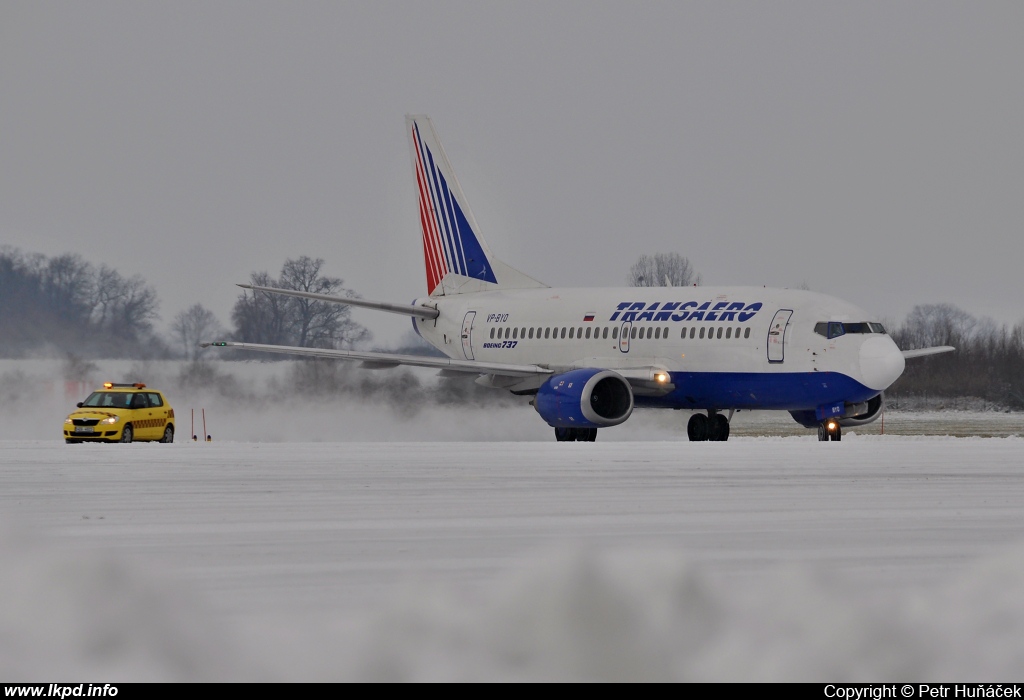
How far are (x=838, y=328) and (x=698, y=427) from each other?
5.31 meters

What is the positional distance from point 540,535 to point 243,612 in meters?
4.31

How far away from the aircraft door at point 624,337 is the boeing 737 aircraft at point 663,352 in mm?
24

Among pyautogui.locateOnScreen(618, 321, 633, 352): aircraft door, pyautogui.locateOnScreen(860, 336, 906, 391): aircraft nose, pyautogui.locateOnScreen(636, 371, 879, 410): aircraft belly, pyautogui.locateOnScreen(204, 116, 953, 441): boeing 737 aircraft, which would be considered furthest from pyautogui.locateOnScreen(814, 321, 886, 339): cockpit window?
pyautogui.locateOnScreen(618, 321, 633, 352): aircraft door

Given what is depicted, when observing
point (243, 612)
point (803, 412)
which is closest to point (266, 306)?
point (803, 412)

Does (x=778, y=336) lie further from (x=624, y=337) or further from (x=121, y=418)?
(x=121, y=418)

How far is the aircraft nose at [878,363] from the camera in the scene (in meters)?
31.8

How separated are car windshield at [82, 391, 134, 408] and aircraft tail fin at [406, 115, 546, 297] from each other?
39.6 feet

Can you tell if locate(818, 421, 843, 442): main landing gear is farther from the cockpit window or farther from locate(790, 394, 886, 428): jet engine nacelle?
the cockpit window

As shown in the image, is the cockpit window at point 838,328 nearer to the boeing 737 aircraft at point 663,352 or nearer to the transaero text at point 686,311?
the boeing 737 aircraft at point 663,352

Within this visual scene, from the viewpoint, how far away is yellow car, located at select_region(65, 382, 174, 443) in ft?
105

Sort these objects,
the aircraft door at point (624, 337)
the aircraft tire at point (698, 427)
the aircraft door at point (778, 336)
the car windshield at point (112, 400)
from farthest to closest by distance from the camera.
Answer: the aircraft tire at point (698, 427) → the aircraft door at point (624, 337) → the car windshield at point (112, 400) → the aircraft door at point (778, 336)

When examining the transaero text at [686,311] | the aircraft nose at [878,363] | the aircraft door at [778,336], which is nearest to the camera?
the aircraft nose at [878,363]
